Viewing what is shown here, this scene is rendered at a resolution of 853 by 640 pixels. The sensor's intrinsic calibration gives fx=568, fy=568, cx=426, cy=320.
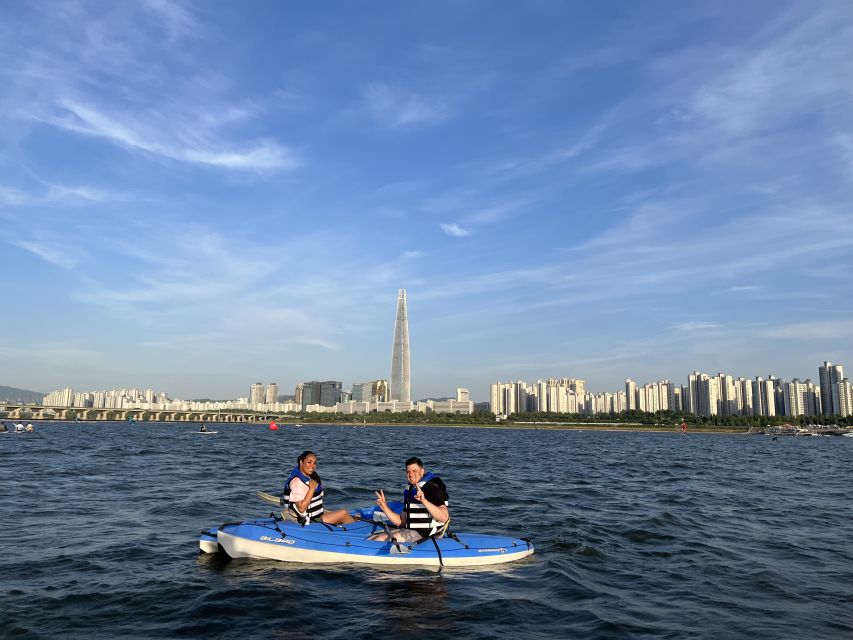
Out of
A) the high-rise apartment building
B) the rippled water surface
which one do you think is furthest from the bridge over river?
the high-rise apartment building

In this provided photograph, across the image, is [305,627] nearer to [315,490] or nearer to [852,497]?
[315,490]

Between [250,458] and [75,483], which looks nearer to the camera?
[75,483]

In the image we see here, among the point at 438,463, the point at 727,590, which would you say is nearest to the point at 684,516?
the point at 727,590

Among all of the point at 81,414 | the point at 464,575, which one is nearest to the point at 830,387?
the point at 464,575

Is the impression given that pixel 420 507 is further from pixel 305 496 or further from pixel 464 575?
pixel 305 496

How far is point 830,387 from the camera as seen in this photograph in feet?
601

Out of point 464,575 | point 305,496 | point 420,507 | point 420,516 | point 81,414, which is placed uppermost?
point 305,496

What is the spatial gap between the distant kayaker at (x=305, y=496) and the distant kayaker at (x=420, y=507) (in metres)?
1.67

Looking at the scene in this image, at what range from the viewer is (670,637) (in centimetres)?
885

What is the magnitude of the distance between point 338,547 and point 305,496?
5.18ft

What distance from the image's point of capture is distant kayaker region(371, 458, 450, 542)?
476 inches

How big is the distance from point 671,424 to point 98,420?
581 feet

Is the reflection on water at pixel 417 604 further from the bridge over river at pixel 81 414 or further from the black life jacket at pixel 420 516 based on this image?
the bridge over river at pixel 81 414

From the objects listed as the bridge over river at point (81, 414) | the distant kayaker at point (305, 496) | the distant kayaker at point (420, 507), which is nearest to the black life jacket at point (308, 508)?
the distant kayaker at point (305, 496)
